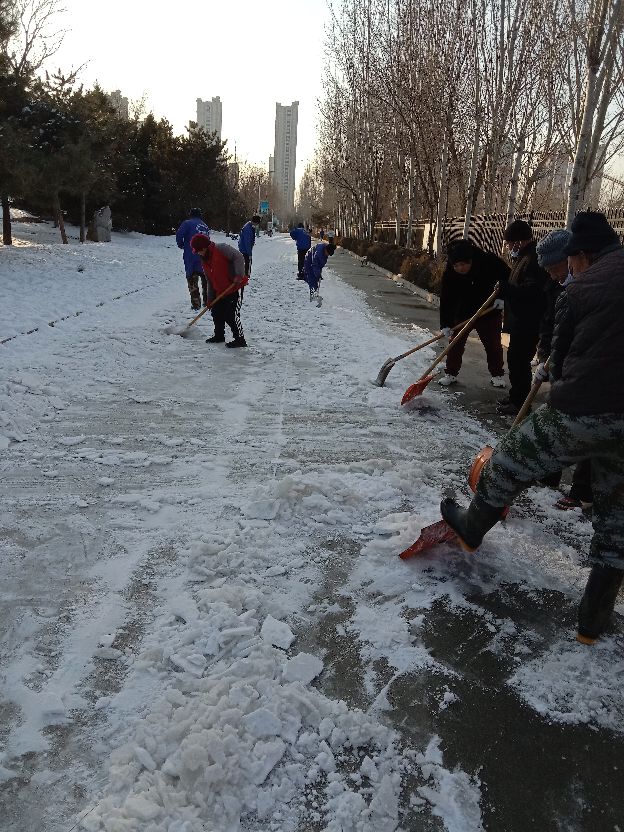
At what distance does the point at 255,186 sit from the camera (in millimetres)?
76750

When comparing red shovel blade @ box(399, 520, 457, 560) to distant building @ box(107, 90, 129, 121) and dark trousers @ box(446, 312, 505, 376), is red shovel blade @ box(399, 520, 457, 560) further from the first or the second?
distant building @ box(107, 90, 129, 121)

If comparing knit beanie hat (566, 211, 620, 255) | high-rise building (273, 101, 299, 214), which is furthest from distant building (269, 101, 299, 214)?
knit beanie hat (566, 211, 620, 255)

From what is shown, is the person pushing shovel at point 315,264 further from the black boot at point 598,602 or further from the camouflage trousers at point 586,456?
the black boot at point 598,602

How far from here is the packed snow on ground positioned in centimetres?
171

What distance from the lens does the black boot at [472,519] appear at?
8.55 ft

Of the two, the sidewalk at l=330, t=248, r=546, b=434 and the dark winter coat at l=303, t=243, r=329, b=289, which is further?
the dark winter coat at l=303, t=243, r=329, b=289

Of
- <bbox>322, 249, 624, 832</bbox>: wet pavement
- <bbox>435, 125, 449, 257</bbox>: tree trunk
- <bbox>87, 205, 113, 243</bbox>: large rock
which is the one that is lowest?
<bbox>322, 249, 624, 832</bbox>: wet pavement

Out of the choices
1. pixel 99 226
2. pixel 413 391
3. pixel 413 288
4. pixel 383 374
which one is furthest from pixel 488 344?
pixel 99 226

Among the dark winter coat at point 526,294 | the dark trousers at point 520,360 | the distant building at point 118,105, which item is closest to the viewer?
the dark winter coat at point 526,294

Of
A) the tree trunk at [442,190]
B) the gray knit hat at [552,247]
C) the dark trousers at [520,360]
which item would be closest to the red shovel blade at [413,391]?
the dark trousers at [520,360]

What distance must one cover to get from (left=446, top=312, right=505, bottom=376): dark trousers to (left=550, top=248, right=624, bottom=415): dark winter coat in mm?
3486

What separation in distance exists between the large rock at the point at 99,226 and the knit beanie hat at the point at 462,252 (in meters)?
20.7

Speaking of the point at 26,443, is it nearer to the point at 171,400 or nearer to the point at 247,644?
the point at 171,400

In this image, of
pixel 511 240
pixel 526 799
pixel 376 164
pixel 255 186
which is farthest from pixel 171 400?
pixel 255 186
